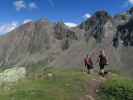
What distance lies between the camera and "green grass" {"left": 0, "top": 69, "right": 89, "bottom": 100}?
4106cm

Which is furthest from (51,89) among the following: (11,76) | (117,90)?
(11,76)

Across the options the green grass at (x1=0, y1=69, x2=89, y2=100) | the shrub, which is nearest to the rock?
the green grass at (x1=0, y1=69, x2=89, y2=100)

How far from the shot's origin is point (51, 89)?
144ft

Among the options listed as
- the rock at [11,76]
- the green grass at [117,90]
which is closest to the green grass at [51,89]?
the green grass at [117,90]

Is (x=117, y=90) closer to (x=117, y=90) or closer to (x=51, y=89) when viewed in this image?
(x=117, y=90)

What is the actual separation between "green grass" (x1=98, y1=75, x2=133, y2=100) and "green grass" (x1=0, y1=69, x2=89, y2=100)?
265cm

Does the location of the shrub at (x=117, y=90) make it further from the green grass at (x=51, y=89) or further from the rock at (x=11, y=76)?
the rock at (x=11, y=76)

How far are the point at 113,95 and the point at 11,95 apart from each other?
13.9 meters

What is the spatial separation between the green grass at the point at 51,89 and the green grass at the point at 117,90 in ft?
8.68

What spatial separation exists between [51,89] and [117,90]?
9244 millimetres

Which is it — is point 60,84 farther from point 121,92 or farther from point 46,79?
point 121,92

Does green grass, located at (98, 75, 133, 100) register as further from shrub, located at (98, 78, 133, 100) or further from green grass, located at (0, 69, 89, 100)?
green grass, located at (0, 69, 89, 100)

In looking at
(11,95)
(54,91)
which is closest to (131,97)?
(54,91)

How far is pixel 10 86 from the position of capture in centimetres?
4794
